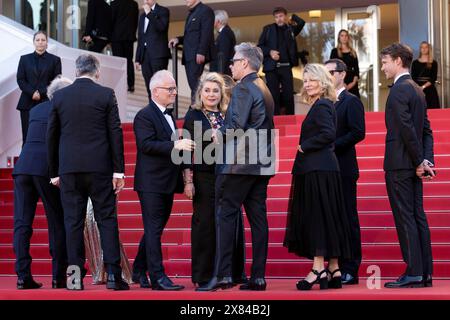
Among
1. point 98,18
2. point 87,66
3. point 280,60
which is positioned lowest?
point 87,66

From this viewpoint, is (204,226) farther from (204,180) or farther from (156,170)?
Result: (156,170)

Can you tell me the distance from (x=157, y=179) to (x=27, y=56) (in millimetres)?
4998

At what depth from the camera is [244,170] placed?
306 inches

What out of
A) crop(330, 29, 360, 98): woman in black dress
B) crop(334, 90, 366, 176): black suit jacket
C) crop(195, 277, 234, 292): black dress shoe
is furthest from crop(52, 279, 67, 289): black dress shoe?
crop(330, 29, 360, 98): woman in black dress

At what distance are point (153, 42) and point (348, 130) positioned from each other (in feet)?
16.9

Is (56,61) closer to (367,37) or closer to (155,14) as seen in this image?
(155,14)

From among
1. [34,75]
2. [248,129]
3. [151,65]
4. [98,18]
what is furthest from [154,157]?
[98,18]

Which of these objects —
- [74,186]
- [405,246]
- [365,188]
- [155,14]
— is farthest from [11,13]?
[405,246]

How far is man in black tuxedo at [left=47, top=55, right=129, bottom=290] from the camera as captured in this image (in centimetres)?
785

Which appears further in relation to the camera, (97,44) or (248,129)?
(97,44)

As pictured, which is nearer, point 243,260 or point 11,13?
point 243,260

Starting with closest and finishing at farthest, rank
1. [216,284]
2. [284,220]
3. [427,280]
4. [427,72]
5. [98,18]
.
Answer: [216,284], [427,280], [284,220], [427,72], [98,18]

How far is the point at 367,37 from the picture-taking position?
783 inches

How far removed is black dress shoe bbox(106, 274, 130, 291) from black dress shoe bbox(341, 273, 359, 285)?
1.88 metres
